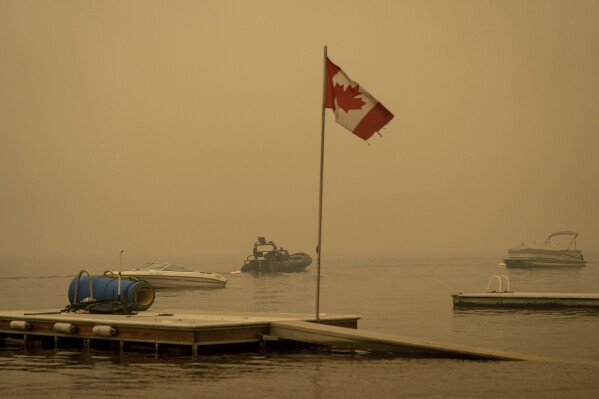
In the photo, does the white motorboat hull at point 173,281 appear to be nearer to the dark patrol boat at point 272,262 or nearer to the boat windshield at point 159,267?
the boat windshield at point 159,267

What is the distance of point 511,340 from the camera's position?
1634 inches

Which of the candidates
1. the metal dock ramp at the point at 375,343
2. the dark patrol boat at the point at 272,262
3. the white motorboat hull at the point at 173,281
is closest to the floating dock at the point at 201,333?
the metal dock ramp at the point at 375,343

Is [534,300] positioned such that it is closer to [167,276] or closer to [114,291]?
[114,291]

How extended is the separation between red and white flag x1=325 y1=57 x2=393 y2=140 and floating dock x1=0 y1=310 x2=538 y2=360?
252 inches

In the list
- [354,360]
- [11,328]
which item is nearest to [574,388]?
[354,360]

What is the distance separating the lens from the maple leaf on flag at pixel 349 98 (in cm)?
3033

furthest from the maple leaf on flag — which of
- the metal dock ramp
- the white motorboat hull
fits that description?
the white motorboat hull

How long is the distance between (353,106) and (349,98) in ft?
0.95

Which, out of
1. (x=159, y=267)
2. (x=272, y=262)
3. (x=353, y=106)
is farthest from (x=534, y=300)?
(x=272, y=262)

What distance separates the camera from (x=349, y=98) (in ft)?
99.8

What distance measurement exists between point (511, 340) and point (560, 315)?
1559 centimetres

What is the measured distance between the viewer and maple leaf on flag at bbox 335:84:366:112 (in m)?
30.3

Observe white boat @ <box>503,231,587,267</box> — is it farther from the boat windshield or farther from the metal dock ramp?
the metal dock ramp

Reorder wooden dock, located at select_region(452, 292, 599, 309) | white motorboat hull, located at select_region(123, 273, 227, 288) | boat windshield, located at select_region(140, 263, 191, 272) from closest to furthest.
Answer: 1. wooden dock, located at select_region(452, 292, 599, 309)
2. white motorboat hull, located at select_region(123, 273, 227, 288)
3. boat windshield, located at select_region(140, 263, 191, 272)
